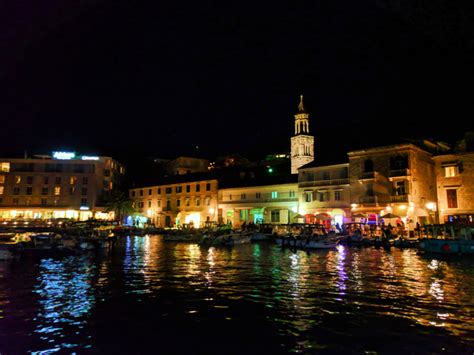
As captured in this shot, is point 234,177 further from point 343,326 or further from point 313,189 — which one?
point 343,326

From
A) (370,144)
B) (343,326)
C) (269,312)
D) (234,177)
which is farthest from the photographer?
(234,177)

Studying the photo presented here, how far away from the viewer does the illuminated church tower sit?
65125 mm

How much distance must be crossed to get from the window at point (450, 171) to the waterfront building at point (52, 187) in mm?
62687

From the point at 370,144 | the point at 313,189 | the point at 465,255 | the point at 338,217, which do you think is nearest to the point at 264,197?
the point at 313,189

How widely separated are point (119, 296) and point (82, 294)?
185cm

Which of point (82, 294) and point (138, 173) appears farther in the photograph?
point (138, 173)

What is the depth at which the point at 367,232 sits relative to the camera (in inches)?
Answer: 1750

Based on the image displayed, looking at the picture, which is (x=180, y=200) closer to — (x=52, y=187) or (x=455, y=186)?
(x=52, y=187)

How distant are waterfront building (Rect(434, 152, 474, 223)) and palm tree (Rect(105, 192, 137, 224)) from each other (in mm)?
57767

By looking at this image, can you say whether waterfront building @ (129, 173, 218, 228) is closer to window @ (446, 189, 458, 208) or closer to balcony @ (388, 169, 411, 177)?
balcony @ (388, 169, 411, 177)

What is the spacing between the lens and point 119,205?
76.4m

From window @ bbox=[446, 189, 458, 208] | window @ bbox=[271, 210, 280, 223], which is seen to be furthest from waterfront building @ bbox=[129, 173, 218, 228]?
window @ bbox=[446, 189, 458, 208]

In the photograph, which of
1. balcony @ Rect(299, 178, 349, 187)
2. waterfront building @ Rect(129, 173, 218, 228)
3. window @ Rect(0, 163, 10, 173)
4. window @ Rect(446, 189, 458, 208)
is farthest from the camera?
window @ Rect(0, 163, 10, 173)

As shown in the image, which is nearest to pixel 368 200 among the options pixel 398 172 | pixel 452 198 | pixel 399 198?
pixel 399 198
